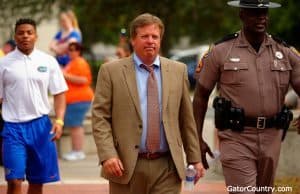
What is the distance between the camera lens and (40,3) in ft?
82.5

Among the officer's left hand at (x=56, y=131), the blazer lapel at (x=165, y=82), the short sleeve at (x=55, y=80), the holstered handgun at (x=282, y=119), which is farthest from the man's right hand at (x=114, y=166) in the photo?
the short sleeve at (x=55, y=80)

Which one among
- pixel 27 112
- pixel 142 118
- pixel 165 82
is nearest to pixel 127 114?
pixel 142 118

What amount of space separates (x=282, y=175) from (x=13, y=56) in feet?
12.0

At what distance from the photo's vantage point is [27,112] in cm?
844

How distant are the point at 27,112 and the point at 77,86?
439 cm

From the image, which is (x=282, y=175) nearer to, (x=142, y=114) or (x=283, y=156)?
(x=283, y=156)

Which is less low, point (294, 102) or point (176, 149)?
point (176, 149)

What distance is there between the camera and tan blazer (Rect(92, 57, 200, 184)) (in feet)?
20.3

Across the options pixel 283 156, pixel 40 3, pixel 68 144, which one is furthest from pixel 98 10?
pixel 283 156

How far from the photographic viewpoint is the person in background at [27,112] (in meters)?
8.34

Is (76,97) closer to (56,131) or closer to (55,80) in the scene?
(55,80)

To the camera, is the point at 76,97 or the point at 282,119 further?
the point at 76,97

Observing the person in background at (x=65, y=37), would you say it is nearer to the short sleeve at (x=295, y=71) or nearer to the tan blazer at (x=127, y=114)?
the short sleeve at (x=295, y=71)

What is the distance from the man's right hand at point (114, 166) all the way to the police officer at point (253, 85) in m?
1.03
